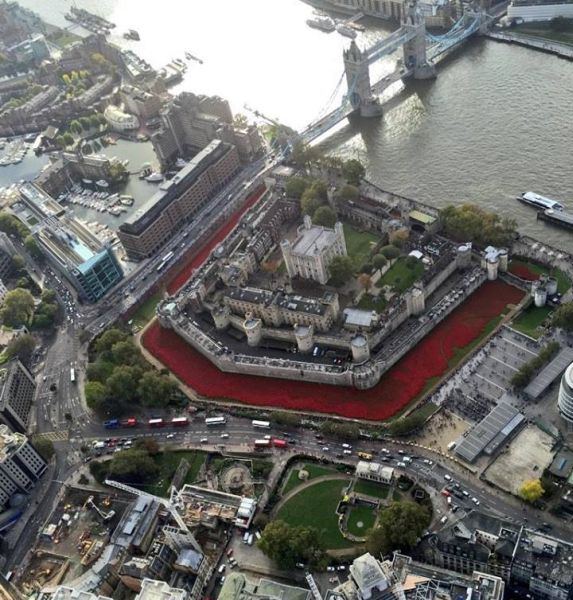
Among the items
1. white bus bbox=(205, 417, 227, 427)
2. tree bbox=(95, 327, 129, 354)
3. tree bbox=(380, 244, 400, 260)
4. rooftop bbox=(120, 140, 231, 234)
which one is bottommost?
white bus bbox=(205, 417, 227, 427)

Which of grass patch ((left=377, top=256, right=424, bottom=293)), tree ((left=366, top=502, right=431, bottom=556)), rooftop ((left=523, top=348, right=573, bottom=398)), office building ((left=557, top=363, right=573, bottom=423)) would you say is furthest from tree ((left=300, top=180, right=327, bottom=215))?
tree ((left=366, top=502, right=431, bottom=556))

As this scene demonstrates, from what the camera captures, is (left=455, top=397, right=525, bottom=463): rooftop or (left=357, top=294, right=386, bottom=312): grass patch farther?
(left=357, top=294, right=386, bottom=312): grass patch

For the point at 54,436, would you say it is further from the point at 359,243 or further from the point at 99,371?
the point at 359,243

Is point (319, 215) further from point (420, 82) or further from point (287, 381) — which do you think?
point (420, 82)

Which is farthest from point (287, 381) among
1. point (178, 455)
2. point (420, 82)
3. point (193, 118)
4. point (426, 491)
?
point (420, 82)

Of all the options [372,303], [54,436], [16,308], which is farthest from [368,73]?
[54,436]

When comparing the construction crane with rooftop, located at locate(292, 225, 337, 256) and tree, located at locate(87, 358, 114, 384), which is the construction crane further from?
rooftop, located at locate(292, 225, 337, 256)

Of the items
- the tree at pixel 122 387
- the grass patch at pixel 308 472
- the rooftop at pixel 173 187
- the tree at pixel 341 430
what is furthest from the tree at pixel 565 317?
the rooftop at pixel 173 187
